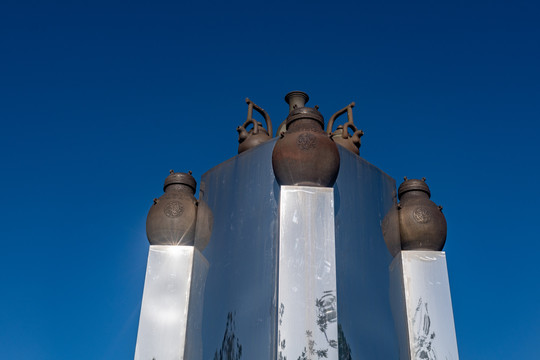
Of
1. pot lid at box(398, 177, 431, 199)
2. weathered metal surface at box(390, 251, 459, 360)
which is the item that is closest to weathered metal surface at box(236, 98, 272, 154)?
pot lid at box(398, 177, 431, 199)

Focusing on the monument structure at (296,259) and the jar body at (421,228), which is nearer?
the monument structure at (296,259)

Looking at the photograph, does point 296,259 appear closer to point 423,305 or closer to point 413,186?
point 423,305

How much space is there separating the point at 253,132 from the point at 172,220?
6.01 feet

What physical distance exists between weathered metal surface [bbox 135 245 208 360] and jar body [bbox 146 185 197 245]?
124 mm

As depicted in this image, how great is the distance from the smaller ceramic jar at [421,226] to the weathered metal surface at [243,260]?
95.5 inches

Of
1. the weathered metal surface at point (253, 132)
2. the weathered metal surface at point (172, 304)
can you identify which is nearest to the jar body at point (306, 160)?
the weathered metal surface at point (253, 132)

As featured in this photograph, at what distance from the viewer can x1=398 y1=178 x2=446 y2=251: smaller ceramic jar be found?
9320 mm

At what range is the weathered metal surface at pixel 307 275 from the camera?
6.65 meters

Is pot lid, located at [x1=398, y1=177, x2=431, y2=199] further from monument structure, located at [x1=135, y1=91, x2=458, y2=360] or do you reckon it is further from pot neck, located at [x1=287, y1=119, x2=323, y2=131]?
pot neck, located at [x1=287, y1=119, x2=323, y2=131]

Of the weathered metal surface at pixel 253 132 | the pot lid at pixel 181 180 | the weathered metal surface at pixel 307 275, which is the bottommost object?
the weathered metal surface at pixel 307 275

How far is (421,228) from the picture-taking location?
930cm

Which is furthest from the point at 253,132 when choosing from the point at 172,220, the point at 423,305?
the point at 423,305

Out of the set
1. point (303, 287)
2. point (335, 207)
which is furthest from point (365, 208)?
point (303, 287)

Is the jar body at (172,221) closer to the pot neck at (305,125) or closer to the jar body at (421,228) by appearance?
the pot neck at (305,125)
